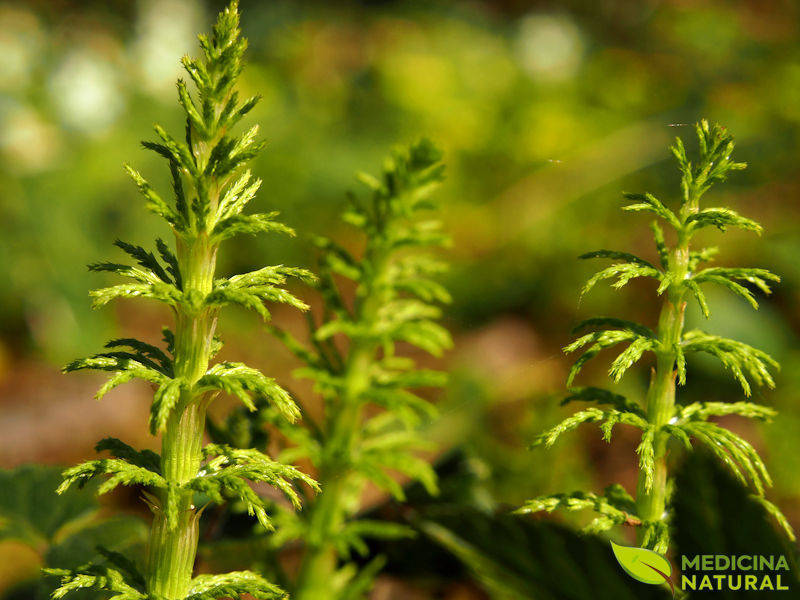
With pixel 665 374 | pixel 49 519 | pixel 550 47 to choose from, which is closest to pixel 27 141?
pixel 49 519

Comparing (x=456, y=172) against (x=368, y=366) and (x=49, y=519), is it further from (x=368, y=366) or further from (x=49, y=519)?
(x=368, y=366)

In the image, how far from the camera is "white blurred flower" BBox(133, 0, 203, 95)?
292cm

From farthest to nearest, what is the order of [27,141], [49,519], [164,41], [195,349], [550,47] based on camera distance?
[550,47] → [164,41] → [27,141] → [49,519] → [195,349]

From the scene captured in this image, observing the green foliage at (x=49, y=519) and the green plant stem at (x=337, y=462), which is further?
the green foliage at (x=49, y=519)

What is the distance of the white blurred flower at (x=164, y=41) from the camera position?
2.92m

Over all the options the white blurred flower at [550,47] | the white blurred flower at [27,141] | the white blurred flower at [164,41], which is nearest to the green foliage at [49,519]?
the white blurred flower at [27,141]

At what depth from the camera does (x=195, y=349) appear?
1.26ft

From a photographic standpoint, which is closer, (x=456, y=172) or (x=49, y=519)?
(x=49, y=519)

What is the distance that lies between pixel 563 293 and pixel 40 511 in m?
1.90

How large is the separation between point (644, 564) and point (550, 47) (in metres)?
3.56

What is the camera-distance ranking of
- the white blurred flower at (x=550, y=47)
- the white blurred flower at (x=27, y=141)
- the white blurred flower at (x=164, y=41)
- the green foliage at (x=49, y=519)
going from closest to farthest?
the green foliage at (x=49, y=519)
the white blurred flower at (x=27, y=141)
the white blurred flower at (x=164, y=41)
the white blurred flower at (x=550, y=47)

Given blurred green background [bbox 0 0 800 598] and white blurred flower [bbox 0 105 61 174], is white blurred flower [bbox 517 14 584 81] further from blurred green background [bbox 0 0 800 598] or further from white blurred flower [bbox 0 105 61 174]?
white blurred flower [bbox 0 105 61 174]

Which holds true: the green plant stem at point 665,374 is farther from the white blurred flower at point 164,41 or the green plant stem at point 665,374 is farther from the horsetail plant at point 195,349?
the white blurred flower at point 164,41

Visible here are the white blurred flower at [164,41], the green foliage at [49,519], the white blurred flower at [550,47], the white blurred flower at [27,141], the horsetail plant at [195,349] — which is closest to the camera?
the horsetail plant at [195,349]
